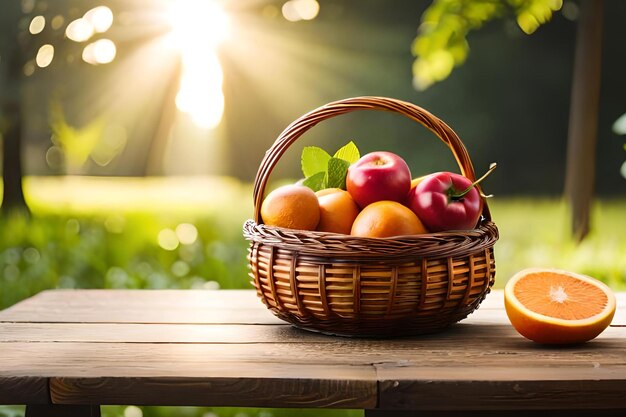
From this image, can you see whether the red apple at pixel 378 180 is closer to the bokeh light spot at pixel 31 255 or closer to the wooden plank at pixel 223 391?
the wooden plank at pixel 223 391

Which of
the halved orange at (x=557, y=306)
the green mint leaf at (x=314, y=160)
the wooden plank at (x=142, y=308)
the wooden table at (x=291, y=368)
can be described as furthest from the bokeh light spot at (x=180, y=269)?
the halved orange at (x=557, y=306)

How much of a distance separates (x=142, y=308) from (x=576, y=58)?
7.72 feet

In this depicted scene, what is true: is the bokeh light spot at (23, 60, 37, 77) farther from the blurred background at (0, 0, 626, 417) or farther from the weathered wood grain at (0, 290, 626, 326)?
the weathered wood grain at (0, 290, 626, 326)

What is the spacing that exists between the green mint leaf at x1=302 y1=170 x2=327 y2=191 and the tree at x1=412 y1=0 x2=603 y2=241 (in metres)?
1.69

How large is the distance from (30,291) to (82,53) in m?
1.03

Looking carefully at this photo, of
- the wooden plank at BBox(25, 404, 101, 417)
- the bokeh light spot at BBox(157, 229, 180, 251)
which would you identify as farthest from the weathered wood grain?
the bokeh light spot at BBox(157, 229, 180, 251)

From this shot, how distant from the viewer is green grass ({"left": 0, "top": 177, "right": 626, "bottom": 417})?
3.12 metres

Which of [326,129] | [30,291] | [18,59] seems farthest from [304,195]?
[18,59]

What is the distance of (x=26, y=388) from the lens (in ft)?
3.47

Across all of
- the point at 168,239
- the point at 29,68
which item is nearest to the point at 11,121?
the point at 29,68

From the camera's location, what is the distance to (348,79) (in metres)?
3.28

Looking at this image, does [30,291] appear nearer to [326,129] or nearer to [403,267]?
[326,129]

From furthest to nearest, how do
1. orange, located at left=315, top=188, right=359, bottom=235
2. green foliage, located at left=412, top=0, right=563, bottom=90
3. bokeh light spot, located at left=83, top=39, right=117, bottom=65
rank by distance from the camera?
bokeh light spot, located at left=83, top=39, right=117, bottom=65 < green foliage, located at left=412, top=0, right=563, bottom=90 < orange, located at left=315, top=188, right=359, bottom=235

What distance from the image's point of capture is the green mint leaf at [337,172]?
1383mm
